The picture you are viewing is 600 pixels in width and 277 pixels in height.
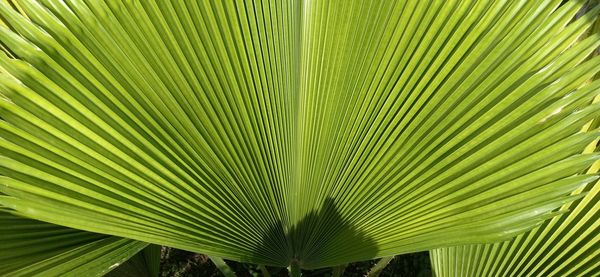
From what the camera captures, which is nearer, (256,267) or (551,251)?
(551,251)

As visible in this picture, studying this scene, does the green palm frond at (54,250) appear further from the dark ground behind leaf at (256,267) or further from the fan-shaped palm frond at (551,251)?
the dark ground behind leaf at (256,267)

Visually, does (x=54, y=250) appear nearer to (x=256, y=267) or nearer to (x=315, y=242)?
(x=315, y=242)

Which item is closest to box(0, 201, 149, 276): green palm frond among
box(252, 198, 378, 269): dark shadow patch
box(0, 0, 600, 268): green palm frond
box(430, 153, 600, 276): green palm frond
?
box(0, 0, 600, 268): green palm frond

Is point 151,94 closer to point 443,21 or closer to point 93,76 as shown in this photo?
point 93,76

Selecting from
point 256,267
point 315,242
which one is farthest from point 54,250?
point 256,267

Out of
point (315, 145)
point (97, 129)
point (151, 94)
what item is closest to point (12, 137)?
point (97, 129)

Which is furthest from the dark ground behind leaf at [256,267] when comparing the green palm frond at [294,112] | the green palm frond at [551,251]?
the green palm frond at [294,112]
